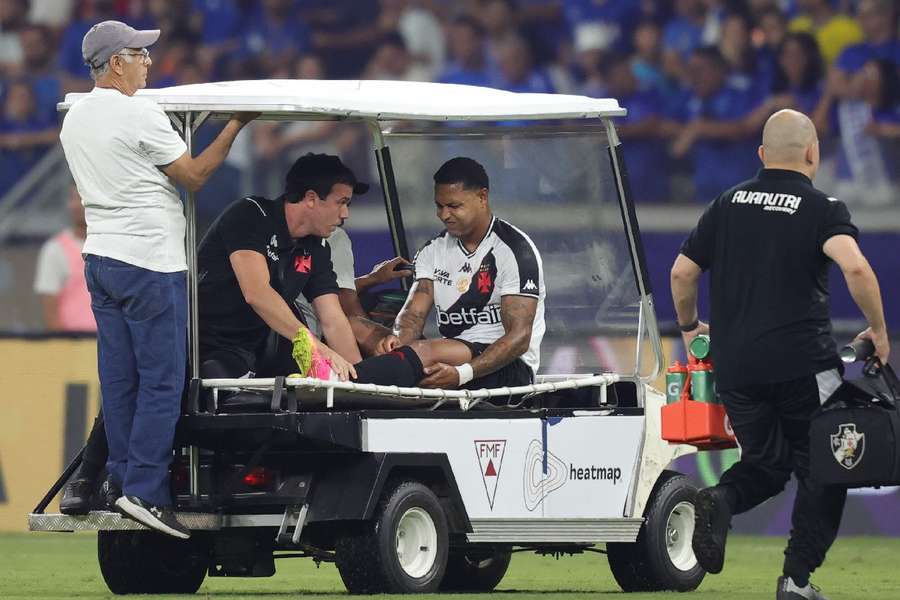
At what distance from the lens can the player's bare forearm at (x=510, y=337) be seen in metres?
9.46

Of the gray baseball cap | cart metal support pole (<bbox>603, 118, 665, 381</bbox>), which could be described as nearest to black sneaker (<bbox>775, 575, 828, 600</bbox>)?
cart metal support pole (<bbox>603, 118, 665, 381</bbox>)

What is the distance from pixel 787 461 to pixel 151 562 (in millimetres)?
3049

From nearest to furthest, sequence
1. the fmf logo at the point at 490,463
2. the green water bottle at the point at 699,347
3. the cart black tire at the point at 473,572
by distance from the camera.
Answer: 1. the green water bottle at the point at 699,347
2. the fmf logo at the point at 490,463
3. the cart black tire at the point at 473,572

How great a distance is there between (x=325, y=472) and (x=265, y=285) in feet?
2.78

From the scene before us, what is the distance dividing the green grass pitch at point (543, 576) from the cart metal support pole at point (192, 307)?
592 mm

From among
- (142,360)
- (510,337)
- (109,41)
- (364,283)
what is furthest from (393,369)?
(109,41)

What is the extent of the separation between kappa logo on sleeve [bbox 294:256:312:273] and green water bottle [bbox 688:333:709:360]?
193cm

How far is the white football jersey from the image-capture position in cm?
961

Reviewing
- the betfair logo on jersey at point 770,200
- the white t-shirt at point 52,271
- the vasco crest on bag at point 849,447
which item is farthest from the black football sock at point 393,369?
the white t-shirt at point 52,271

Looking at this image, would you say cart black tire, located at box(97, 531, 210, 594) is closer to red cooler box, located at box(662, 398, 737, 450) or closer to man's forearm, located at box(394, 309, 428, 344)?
man's forearm, located at box(394, 309, 428, 344)

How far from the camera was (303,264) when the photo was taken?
923 centimetres

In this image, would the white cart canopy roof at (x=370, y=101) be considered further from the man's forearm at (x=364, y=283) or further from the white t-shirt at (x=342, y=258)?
the man's forearm at (x=364, y=283)

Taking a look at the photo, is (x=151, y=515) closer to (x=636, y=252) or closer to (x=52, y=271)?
(x=636, y=252)

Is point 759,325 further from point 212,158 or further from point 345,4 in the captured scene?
point 345,4
